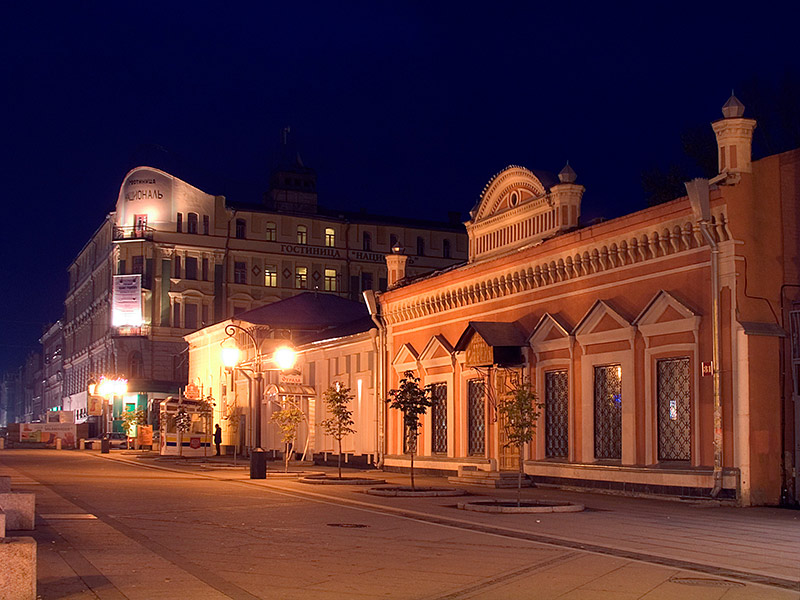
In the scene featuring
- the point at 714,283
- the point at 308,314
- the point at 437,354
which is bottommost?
the point at 437,354

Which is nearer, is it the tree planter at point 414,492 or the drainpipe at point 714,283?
the drainpipe at point 714,283

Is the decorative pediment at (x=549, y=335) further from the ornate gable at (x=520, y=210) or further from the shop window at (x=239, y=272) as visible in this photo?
the shop window at (x=239, y=272)

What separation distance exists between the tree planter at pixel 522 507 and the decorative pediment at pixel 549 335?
297 inches

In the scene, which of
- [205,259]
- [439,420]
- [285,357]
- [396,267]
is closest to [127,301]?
[205,259]

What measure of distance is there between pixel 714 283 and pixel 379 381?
1921 centimetres

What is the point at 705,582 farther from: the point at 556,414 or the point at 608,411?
the point at 556,414

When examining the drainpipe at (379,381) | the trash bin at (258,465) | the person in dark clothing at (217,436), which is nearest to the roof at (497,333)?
the trash bin at (258,465)

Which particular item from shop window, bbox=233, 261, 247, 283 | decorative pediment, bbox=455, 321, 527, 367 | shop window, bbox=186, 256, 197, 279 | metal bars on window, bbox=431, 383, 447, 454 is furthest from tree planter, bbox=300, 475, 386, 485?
shop window, bbox=233, 261, 247, 283

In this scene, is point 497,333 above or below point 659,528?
above

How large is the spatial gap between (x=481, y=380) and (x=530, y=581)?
21573 millimetres

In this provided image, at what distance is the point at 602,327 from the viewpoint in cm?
2745

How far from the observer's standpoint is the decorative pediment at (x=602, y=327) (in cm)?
2645

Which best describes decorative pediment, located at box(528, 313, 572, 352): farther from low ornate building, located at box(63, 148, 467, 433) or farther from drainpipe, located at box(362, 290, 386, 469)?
low ornate building, located at box(63, 148, 467, 433)

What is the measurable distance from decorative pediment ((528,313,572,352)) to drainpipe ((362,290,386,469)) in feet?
35.1
